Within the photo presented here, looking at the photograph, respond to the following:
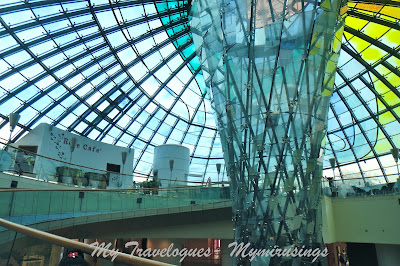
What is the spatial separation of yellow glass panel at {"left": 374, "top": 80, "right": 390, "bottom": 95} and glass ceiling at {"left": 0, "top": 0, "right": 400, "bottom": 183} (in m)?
0.07

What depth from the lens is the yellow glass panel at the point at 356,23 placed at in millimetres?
20438

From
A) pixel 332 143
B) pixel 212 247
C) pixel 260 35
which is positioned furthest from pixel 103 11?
pixel 332 143

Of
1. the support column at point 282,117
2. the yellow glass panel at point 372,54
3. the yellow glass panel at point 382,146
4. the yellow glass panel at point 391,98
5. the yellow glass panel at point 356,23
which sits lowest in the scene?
the support column at point 282,117

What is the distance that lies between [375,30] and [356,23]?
138cm

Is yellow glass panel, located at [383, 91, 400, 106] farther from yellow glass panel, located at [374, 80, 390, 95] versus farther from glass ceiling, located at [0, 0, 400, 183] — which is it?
yellow glass panel, located at [374, 80, 390, 95]

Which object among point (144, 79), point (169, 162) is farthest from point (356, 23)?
point (169, 162)

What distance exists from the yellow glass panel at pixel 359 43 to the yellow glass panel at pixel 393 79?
3.43 meters

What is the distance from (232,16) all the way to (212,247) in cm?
1996

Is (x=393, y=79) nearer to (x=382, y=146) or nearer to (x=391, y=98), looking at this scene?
(x=391, y=98)


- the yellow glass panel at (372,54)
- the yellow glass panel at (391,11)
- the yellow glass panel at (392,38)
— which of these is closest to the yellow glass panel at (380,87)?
the yellow glass panel at (372,54)

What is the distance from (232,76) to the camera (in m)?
9.14

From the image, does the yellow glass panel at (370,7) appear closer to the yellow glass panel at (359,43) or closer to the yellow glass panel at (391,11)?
the yellow glass panel at (391,11)

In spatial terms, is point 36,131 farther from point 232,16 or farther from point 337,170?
point 337,170

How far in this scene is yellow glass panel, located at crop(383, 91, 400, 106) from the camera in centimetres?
2428
